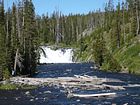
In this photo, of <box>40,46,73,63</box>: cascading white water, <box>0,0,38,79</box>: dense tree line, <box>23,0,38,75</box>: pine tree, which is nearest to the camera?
<box>0,0,38,79</box>: dense tree line

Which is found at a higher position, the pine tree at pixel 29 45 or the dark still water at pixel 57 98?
the pine tree at pixel 29 45

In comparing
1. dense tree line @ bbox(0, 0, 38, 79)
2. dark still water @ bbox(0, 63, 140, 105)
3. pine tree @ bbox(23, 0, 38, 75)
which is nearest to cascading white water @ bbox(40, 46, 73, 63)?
dense tree line @ bbox(0, 0, 38, 79)

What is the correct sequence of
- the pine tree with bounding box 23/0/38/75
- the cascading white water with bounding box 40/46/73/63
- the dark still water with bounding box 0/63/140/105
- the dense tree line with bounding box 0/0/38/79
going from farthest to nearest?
the cascading white water with bounding box 40/46/73/63, the pine tree with bounding box 23/0/38/75, the dense tree line with bounding box 0/0/38/79, the dark still water with bounding box 0/63/140/105

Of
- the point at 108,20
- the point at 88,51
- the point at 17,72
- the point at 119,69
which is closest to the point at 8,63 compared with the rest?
the point at 17,72

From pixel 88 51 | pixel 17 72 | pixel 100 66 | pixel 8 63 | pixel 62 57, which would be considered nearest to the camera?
pixel 8 63

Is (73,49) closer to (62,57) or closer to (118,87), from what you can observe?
(62,57)

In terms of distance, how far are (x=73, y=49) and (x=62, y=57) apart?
17.6ft

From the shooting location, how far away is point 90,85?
211 feet

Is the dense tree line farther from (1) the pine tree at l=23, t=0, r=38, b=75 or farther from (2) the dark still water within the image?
(2) the dark still water

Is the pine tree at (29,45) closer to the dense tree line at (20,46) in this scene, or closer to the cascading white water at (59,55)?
the dense tree line at (20,46)

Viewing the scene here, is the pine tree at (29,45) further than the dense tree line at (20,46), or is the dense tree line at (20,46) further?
the pine tree at (29,45)

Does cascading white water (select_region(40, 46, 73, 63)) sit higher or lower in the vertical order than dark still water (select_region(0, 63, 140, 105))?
higher

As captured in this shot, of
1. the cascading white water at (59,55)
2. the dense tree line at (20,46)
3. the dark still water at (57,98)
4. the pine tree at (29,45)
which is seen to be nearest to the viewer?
the dark still water at (57,98)

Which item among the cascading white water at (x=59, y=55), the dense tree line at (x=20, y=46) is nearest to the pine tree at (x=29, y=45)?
the dense tree line at (x=20, y=46)
